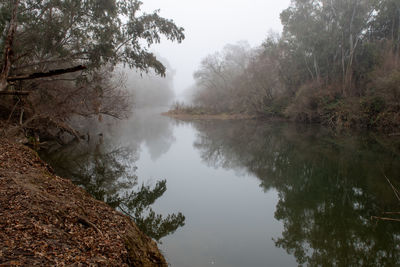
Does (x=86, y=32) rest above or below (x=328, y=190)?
above

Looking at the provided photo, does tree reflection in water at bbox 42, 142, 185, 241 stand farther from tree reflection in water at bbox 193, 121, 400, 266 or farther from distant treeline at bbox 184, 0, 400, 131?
distant treeline at bbox 184, 0, 400, 131

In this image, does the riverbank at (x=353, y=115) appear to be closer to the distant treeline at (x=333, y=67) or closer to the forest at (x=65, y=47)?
the distant treeline at (x=333, y=67)

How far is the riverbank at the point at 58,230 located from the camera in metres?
3.06

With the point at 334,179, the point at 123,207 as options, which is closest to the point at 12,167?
the point at 123,207

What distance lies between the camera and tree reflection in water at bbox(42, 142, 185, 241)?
6543 mm

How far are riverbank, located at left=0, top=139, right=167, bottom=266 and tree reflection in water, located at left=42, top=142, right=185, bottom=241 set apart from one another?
135cm

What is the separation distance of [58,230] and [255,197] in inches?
234

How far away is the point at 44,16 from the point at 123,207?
10.6m

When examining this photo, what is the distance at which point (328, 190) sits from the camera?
8805 millimetres

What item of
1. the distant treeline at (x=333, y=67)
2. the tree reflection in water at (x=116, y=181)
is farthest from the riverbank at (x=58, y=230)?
the distant treeline at (x=333, y=67)

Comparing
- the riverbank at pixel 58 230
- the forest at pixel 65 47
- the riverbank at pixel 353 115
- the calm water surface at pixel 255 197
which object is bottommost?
the riverbank at pixel 58 230

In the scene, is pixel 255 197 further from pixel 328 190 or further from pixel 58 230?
pixel 58 230

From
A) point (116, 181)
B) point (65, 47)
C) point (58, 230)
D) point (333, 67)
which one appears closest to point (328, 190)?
point (116, 181)

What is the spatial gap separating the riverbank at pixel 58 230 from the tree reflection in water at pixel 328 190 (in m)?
3.07
